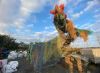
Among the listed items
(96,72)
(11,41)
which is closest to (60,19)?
(96,72)

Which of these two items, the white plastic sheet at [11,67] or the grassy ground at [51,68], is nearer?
the grassy ground at [51,68]

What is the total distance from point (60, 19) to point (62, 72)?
13.2 ft

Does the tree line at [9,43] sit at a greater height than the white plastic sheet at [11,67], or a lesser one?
greater

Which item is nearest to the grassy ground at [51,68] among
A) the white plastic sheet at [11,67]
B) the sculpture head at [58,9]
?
the white plastic sheet at [11,67]

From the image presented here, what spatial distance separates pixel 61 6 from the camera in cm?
727

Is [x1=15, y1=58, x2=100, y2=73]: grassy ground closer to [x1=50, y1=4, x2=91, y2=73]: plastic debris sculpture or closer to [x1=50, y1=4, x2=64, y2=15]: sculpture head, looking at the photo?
[x1=50, y1=4, x2=91, y2=73]: plastic debris sculpture

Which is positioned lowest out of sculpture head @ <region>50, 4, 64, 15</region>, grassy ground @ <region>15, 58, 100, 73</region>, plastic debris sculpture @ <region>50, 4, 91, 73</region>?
grassy ground @ <region>15, 58, 100, 73</region>

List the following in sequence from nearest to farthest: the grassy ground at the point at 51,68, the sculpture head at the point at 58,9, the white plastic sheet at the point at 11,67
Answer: the sculpture head at the point at 58,9 → the grassy ground at the point at 51,68 → the white plastic sheet at the point at 11,67

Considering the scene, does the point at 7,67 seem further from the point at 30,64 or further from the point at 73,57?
the point at 73,57

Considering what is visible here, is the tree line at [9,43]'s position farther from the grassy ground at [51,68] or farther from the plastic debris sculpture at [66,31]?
the plastic debris sculpture at [66,31]

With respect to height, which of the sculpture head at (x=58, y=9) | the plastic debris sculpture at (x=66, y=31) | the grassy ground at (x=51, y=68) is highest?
the sculpture head at (x=58, y=9)

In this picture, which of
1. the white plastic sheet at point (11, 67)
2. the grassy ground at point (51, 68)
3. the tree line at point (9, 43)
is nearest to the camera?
the grassy ground at point (51, 68)

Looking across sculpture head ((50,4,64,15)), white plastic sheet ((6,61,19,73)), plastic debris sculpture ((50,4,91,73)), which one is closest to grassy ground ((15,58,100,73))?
white plastic sheet ((6,61,19,73))

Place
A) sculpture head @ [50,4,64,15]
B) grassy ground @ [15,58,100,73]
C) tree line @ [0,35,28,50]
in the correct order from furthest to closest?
tree line @ [0,35,28,50] < grassy ground @ [15,58,100,73] < sculpture head @ [50,4,64,15]
